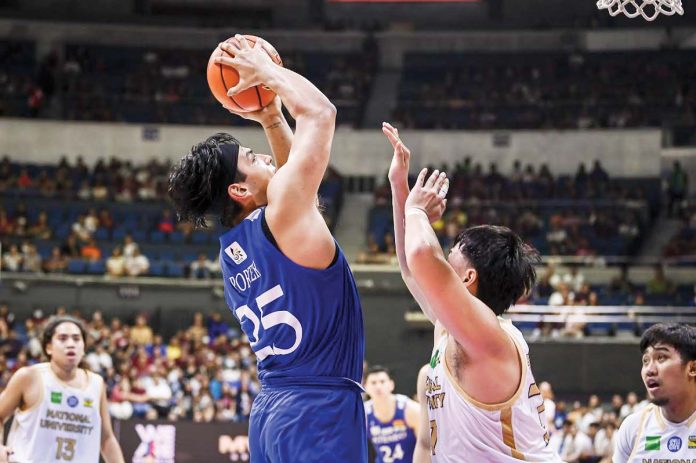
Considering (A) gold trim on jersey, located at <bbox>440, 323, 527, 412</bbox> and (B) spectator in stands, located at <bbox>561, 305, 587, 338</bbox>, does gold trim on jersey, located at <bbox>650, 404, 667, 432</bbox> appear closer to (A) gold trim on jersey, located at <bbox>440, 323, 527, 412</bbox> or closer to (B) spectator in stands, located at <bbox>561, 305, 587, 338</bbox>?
(A) gold trim on jersey, located at <bbox>440, 323, 527, 412</bbox>

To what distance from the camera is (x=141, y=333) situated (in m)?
18.3

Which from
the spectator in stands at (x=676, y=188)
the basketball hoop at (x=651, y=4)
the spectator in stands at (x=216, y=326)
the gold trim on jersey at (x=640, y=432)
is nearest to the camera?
the gold trim on jersey at (x=640, y=432)

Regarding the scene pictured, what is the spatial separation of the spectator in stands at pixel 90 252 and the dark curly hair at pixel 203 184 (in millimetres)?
17471

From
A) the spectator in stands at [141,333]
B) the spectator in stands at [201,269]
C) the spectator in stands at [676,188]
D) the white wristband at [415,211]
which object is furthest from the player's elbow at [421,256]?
the spectator in stands at [676,188]

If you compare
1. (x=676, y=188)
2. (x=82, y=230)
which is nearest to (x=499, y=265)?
(x=82, y=230)

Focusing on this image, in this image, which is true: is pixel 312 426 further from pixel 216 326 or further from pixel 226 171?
pixel 216 326

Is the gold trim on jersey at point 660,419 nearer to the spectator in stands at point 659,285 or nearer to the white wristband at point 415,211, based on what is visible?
the white wristband at point 415,211

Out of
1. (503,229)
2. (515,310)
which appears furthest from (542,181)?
(503,229)

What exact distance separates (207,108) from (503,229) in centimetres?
2396

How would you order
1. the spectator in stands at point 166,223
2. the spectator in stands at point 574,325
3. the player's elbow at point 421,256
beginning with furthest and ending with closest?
1. the spectator in stands at point 166,223
2. the spectator in stands at point 574,325
3. the player's elbow at point 421,256

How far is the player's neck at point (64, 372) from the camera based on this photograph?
6500 mm

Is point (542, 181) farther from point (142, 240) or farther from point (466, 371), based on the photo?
point (466, 371)

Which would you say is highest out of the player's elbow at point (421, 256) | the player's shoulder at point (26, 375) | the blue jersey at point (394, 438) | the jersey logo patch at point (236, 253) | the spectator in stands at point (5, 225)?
the spectator in stands at point (5, 225)

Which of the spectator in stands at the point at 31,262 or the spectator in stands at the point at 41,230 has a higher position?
the spectator in stands at the point at 41,230
